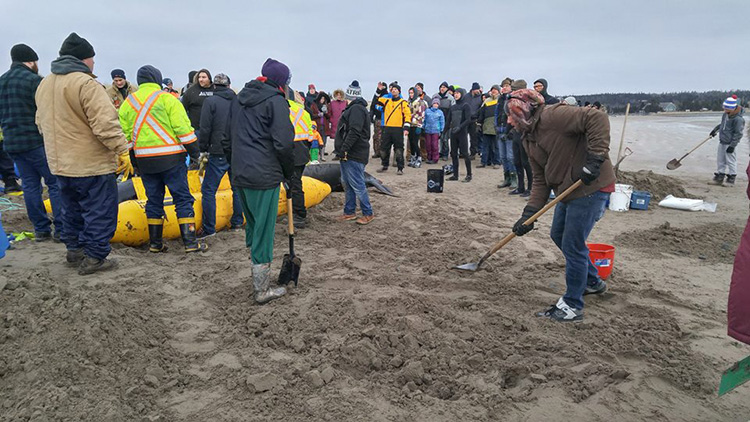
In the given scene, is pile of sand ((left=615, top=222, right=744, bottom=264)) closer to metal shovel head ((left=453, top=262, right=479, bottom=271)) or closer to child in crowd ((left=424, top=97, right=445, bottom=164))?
metal shovel head ((left=453, top=262, right=479, bottom=271))

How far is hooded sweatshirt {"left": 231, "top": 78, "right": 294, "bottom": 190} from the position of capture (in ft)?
12.7

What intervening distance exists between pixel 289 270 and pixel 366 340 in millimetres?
1329

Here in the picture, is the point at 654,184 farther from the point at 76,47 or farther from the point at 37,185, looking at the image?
the point at 37,185

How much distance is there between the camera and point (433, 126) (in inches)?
494

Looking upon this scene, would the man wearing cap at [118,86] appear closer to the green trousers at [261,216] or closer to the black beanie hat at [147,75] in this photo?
the black beanie hat at [147,75]

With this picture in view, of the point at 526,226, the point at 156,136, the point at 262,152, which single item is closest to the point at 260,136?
the point at 262,152

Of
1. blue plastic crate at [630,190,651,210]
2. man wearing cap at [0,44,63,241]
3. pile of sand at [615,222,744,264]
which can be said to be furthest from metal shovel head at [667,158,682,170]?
man wearing cap at [0,44,63,241]

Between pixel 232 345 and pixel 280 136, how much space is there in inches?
65.9

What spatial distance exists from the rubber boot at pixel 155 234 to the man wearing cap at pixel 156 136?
0.06 m

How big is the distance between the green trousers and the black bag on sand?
200 inches

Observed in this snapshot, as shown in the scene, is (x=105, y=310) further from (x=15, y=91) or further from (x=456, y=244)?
(x=456, y=244)

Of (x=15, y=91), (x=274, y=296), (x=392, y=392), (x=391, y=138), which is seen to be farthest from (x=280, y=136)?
(x=391, y=138)

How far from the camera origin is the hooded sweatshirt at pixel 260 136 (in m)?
3.88

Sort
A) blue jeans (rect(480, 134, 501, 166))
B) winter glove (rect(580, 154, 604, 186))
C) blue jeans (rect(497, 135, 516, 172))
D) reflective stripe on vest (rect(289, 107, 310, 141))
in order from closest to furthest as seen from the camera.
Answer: winter glove (rect(580, 154, 604, 186)) → reflective stripe on vest (rect(289, 107, 310, 141)) → blue jeans (rect(497, 135, 516, 172)) → blue jeans (rect(480, 134, 501, 166))
